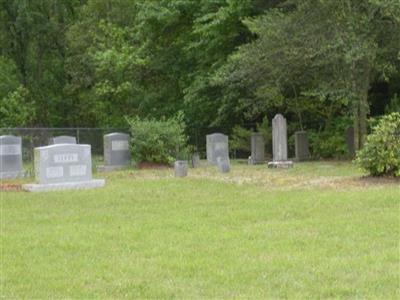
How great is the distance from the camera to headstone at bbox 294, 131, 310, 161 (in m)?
26.2

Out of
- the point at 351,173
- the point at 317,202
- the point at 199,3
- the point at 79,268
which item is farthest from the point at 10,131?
the point at 79,268

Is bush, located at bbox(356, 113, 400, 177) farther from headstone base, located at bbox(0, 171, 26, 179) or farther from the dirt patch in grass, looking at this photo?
headstone base, located at bbox(0, 171, 26, 179)

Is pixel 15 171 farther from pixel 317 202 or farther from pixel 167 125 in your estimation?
pixel 317 202

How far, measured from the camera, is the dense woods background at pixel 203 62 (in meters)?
22.5

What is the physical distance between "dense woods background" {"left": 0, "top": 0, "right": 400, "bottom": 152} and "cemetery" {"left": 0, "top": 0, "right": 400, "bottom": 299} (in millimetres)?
89

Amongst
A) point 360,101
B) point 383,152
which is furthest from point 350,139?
point 383,152

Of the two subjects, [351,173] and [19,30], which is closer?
[351,173]

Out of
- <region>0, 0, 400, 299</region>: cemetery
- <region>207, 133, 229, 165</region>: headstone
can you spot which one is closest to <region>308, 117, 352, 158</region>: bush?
<region>0, 0, 400, 299</region>: cemetery

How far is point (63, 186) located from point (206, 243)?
28.3ft

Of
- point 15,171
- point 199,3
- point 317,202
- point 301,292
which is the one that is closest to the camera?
point 301,292

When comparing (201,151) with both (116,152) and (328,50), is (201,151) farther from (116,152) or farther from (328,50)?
(328,50)

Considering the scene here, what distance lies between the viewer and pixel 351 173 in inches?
698

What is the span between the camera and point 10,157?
20.1m

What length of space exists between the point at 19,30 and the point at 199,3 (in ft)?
52.9
